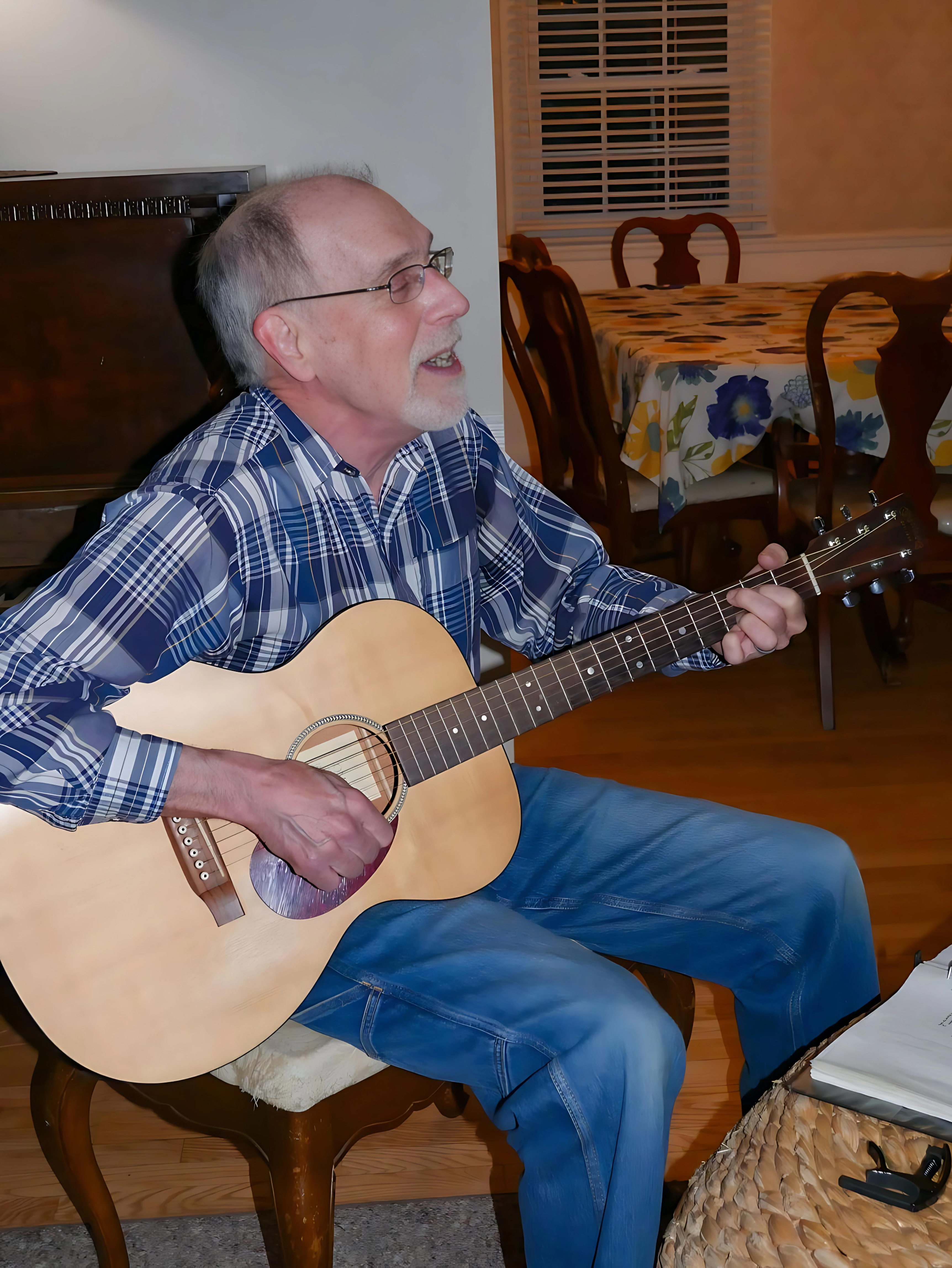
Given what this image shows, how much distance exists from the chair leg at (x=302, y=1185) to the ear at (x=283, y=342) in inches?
29.7

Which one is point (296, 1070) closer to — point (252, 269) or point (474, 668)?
point (474, 668)

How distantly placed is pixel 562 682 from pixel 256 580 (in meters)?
0.33

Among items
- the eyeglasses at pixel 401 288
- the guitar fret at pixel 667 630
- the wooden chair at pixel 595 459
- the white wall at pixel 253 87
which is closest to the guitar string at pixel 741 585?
the guitar fret at pixel 667 630

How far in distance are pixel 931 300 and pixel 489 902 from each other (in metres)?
1.88

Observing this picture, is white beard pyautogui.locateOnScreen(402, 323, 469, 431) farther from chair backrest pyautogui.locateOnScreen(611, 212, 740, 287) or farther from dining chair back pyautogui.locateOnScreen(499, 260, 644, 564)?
chair backrest pyautogui.locateOnScreen(611, 212, 740, 287)

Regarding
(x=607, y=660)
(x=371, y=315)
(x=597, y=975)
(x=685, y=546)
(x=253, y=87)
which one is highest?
(x=253, y=87)

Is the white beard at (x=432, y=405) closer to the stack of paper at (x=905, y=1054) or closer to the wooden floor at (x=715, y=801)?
the stack of paper at (x=905, y=1054)

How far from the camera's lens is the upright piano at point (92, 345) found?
1.55m

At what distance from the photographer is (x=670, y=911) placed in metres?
1.23

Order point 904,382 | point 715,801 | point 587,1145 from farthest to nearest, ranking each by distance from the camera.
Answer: point 904,382, point 715,801, point 587,1145

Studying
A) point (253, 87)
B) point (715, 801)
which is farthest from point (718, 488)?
point (253, 87)

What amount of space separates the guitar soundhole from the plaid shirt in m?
0.10

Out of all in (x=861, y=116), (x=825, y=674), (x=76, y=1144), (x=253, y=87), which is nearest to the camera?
(x=76, y=1144)

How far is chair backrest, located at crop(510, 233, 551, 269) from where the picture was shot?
3352mm
